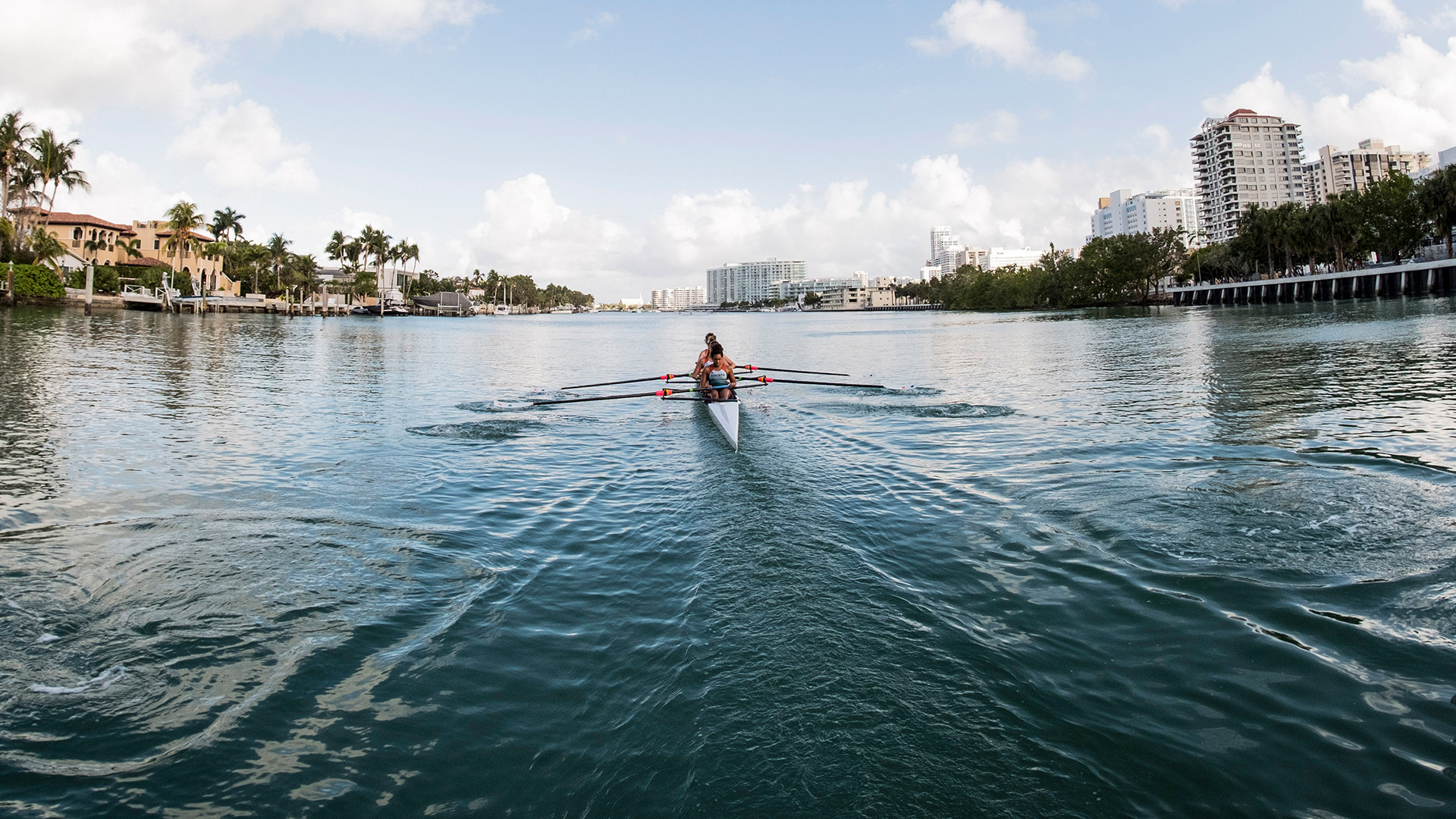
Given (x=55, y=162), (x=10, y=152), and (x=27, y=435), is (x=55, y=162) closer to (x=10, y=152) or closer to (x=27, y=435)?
(x=10, y=152)

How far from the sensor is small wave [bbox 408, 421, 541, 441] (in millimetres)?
15859

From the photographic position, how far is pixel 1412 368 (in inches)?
868

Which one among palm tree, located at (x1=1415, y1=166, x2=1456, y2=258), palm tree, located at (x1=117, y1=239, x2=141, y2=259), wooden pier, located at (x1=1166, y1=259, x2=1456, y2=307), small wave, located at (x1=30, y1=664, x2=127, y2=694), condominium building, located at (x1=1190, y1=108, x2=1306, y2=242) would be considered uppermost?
condominium building, located at (x1=1190, y1=108, x2=1306, y2=242)

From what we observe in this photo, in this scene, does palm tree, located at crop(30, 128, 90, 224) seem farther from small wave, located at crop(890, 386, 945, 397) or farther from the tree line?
the tree line

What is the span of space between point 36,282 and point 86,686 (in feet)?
311

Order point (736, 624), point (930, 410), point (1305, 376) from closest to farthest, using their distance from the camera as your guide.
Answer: point (736, 624) → point (930, 410) → point (1305, 376)

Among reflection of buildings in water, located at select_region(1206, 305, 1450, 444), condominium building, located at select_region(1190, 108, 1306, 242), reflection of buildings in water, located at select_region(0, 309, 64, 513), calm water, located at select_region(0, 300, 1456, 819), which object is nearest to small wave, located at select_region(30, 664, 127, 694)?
calm water, located at select_region(0, 300, 1456, 819)

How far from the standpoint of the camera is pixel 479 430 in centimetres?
1667

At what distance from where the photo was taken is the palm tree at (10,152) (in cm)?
7219

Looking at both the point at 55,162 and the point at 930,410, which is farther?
the point at 55,162

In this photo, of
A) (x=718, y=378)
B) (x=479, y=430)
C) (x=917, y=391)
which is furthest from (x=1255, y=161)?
(x=479, y=430)

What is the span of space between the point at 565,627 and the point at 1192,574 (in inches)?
227

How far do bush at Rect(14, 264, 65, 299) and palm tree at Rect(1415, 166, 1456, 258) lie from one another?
13944 centimetres

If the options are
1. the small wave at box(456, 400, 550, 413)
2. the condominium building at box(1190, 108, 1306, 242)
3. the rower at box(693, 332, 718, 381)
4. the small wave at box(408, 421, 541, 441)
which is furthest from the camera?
the condominium building at box(1190, 108, 1306, 242)
